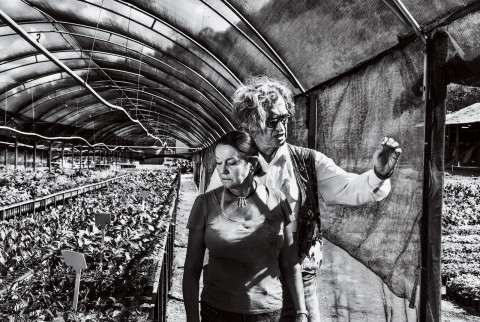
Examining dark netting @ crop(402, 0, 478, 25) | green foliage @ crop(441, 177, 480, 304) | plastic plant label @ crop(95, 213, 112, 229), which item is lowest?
green foliage @ crop(441, 177, 480, 304)

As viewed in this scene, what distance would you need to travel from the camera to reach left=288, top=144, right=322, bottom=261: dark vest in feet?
7.66

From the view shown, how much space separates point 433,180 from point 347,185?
1.36 ft

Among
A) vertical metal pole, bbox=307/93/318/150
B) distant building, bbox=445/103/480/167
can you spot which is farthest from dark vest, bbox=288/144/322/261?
distant building, bbox=445/103/480/167

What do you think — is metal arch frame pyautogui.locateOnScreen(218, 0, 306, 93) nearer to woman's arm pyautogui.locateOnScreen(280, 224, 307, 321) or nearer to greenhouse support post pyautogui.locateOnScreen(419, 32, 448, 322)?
greenhouse support post pyautogui.locateOnScreen(419, 32, 448, 322)

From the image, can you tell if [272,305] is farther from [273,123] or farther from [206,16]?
[206,16]

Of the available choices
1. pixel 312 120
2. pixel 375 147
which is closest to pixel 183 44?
pixel 312 120

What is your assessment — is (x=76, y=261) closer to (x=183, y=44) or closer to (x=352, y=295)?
(x=352, y=295)

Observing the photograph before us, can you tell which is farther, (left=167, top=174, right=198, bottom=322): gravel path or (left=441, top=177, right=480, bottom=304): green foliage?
(left=441, top=177, right=480, bottom=304): green foliage

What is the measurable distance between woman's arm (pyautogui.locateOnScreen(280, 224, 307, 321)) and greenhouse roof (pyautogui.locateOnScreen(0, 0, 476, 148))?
1.27 meters

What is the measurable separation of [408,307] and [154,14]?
600 centimetres

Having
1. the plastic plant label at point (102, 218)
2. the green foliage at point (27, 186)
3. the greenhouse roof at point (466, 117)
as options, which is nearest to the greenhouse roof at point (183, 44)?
the plastic plant label at point (102, 218)

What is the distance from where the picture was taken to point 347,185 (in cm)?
235

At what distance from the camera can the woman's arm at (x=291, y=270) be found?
211cm

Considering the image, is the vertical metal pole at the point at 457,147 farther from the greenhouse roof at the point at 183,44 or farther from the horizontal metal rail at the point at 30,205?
the horizontal metal rail at the point at 30,205
